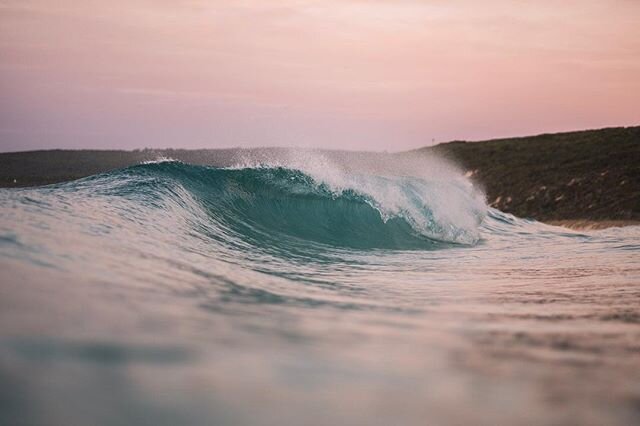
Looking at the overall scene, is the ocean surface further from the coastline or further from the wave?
the coastline

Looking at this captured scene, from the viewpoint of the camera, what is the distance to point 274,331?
333 centimetres

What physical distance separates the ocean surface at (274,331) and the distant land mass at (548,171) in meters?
12.3

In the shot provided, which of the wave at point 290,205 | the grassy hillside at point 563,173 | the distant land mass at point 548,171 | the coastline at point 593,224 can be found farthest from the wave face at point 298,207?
the grassy hillside at point 563,173

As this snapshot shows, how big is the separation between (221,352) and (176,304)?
3.28ft

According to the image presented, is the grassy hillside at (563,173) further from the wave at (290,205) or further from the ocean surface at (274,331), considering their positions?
the ocean surface at (274,331)

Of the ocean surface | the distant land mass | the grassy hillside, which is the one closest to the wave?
the ocean surface

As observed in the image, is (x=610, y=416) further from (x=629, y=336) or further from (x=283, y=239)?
(x=283, y=239)

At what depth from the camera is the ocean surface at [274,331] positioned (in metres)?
2.26

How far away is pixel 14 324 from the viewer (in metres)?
2.83

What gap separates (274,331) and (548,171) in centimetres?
3316

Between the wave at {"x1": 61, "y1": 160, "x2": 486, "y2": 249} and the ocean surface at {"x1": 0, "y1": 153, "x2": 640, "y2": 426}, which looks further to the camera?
the wave at {"x1": 61, "y1": 160, "x2": 486, "y2": 249}

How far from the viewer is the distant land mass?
26.1 metres

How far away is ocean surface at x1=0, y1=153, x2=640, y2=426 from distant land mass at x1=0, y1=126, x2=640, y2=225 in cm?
1229

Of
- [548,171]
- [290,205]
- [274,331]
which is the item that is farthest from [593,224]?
[274,331]
